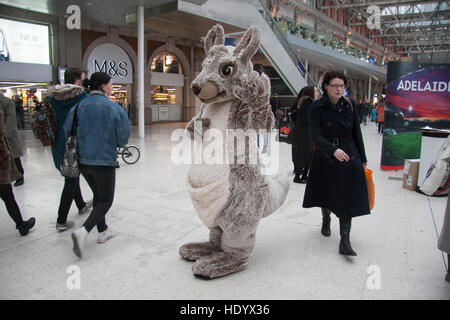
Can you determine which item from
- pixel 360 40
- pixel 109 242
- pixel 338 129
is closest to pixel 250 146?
pixel 338 129

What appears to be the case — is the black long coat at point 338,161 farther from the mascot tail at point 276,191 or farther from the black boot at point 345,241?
the mascot tail at point 276,191

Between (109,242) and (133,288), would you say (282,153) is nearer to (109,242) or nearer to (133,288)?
(109,242)

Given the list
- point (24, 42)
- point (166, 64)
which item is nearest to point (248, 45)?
point (24, 42)

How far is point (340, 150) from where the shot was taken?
9.30ft

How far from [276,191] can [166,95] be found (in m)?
16.7

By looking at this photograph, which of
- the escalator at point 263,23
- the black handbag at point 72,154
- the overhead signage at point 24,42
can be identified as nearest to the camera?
the black handbag at point 72,154

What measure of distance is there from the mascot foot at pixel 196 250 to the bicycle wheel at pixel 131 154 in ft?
14.7

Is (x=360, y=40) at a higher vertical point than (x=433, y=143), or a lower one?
higher

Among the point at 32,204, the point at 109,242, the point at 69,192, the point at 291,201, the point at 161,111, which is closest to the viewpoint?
the point at 109,242

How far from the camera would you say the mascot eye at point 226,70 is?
245 centimetres

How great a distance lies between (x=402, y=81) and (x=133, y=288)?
19.2ft

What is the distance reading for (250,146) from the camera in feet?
8.32

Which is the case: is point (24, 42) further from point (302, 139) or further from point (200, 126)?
point (200, 126)

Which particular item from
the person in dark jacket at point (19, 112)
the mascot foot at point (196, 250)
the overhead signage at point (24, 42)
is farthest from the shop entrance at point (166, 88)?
the mascot foot at point (196, 250)
